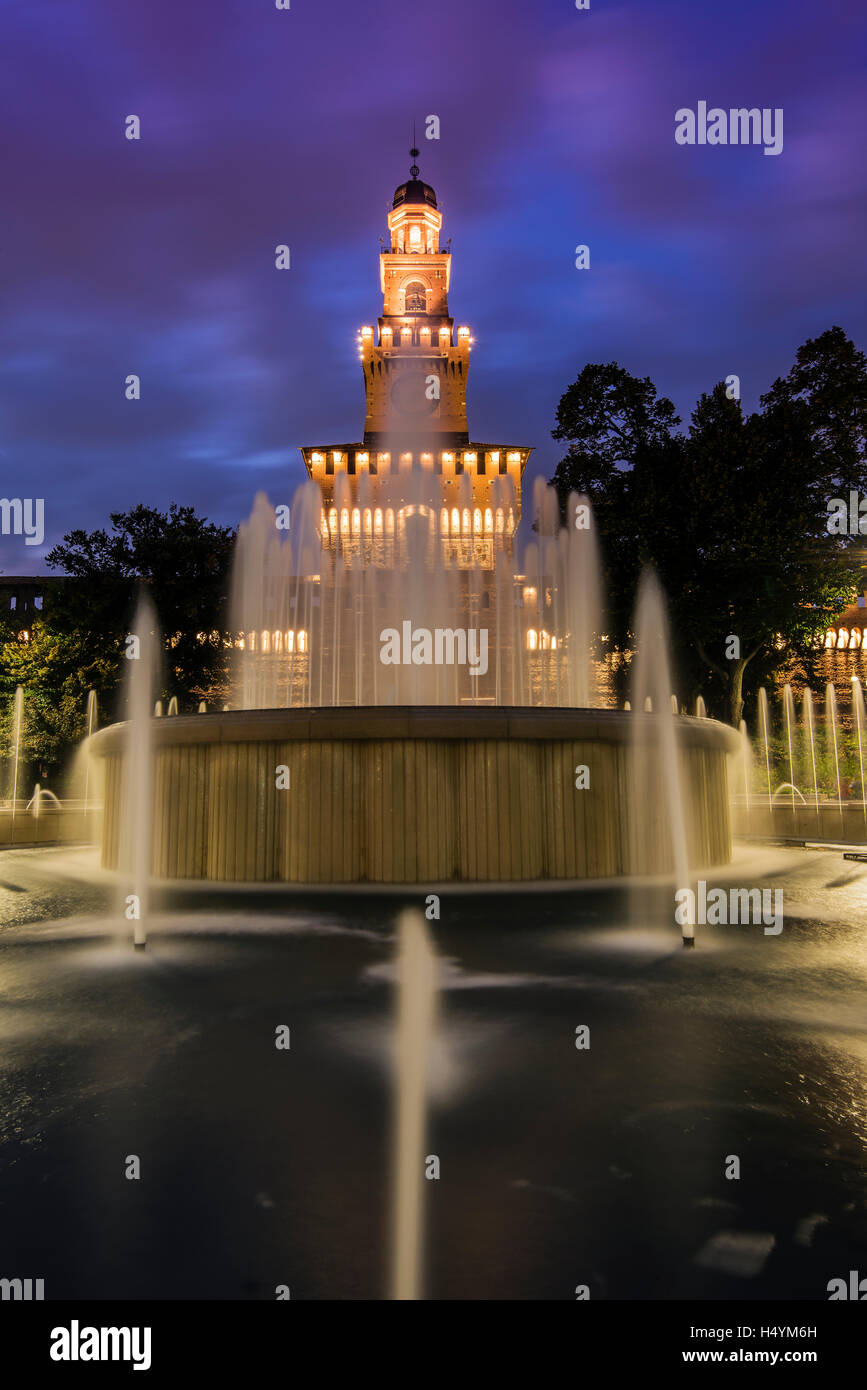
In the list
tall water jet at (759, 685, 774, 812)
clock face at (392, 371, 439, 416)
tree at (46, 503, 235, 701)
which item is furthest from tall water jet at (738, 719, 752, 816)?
clock face at (392, 371, 439, 416)

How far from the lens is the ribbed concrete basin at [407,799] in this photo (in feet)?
26.6

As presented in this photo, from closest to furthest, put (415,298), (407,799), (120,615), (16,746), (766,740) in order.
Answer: (407,799) < (16,746) < (766,740) < (120,615) < (415,298)

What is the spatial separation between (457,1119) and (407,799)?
5.40 meters

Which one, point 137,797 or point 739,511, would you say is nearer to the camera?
point 137,797

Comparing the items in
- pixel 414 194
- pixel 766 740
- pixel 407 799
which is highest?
pixel 414 194

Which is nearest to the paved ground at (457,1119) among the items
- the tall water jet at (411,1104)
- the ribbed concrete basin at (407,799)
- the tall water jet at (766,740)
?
the tall water jet at (411,1104)

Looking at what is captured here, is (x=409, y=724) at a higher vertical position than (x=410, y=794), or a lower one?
higher

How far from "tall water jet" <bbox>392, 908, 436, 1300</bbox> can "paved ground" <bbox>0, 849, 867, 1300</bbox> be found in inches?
1.8

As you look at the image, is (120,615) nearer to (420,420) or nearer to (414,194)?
(420,420)

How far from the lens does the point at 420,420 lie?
220ft

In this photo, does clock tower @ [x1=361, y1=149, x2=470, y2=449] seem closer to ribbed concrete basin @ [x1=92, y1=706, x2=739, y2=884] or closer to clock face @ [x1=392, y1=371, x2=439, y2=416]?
clock face @ [x1=392, y1=371, x2=439, y2=416]

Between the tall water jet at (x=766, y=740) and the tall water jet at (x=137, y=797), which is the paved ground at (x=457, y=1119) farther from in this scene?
the tall water jet at (x=766, y=740)

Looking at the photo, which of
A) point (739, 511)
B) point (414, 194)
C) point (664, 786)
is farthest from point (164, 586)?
point (414, 194)

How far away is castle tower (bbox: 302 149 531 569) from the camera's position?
59312mm
